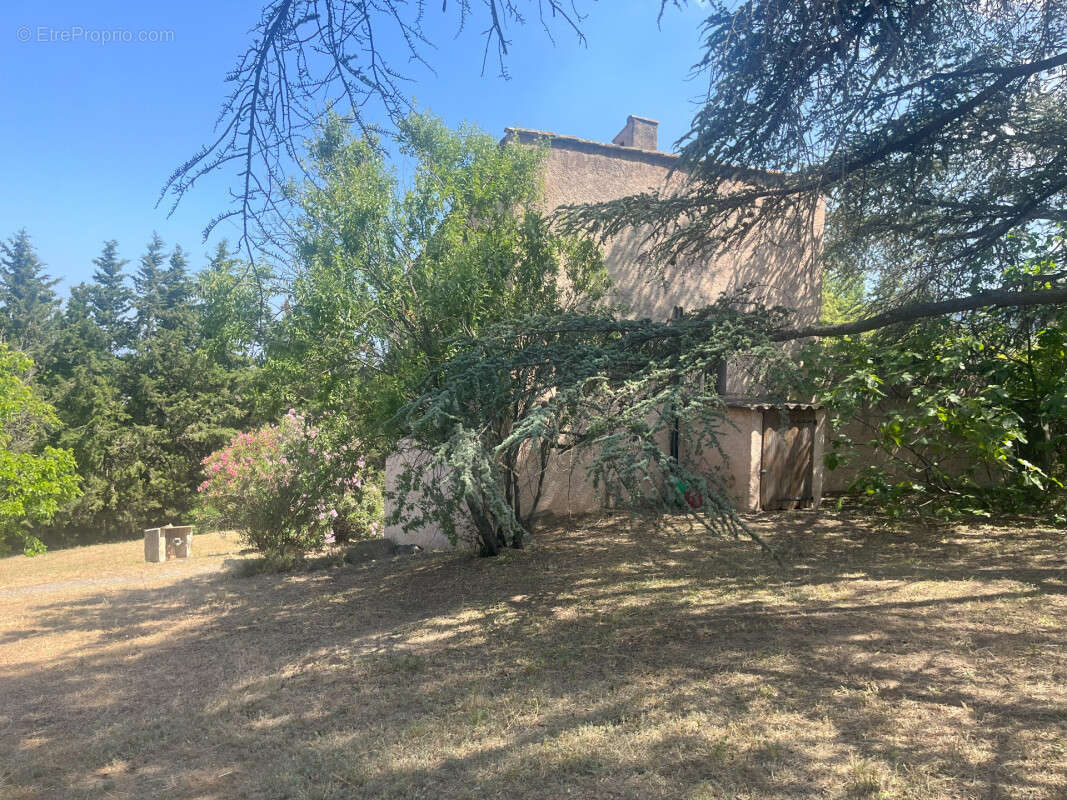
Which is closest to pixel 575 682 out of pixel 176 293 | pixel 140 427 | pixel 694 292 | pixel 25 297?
pixel 694 292

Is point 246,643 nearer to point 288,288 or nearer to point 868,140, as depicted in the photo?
point 288,288

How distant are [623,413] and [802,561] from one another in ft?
16.6

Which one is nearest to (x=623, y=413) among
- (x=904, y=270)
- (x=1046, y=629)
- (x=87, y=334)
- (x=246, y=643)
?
(x=1046, y=629)

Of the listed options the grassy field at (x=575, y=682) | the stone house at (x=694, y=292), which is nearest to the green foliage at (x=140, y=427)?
the stone house at (x=694, y=292)

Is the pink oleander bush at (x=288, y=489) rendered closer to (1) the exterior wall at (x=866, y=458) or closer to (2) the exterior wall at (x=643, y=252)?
(2) the exterior wall at (x=643, y=252)

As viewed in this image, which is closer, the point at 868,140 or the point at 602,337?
the point at 868,140

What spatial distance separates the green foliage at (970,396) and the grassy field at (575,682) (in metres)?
1.20

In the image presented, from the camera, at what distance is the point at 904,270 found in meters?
8.73

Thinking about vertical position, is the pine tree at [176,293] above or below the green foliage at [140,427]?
above

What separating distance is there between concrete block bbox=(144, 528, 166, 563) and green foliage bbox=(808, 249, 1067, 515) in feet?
43.5

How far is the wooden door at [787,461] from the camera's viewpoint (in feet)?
41.0

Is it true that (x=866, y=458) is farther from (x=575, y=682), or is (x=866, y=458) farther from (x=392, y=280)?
(x=575, y=682)

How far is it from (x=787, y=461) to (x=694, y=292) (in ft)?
12.9

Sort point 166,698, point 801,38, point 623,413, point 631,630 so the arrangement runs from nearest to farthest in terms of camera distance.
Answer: point 623,413
point 166,698
point 801,38
point 631,630
